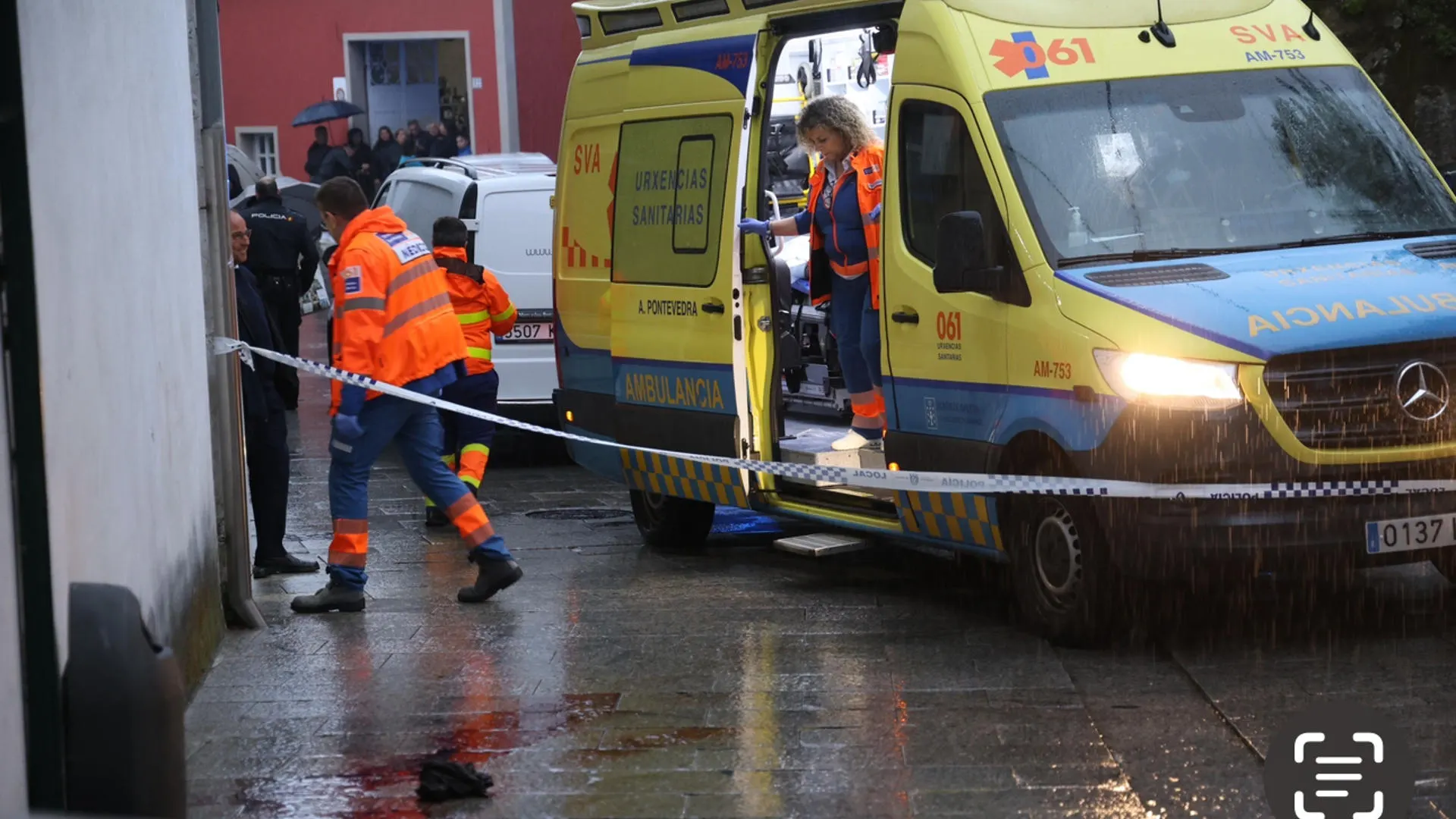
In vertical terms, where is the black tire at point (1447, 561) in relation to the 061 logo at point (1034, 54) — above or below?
below

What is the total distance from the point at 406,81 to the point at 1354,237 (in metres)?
29.0

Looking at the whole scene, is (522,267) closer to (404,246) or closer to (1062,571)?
(404,246)

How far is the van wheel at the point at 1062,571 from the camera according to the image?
285 inches

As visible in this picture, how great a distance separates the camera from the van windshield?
24.9 feet

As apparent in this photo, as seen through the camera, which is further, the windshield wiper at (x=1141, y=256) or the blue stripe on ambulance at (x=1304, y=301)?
the windshield wiper at (x=1141, y=256)

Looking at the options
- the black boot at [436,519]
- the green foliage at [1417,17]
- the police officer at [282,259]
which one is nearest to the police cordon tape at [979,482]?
the black boot at [436,519]

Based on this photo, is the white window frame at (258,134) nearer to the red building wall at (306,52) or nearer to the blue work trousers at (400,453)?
the red building wall at (306,52)

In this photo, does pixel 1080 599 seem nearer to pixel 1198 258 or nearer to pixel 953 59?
pixel 1198 258

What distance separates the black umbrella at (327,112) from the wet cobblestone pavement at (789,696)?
73.3ft

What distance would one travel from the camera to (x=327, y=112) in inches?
1239

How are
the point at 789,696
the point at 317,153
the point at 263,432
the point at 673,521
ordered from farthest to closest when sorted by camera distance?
the point at 317,153 < the point at 673,521 < the point at 263,432 < the point at 789,696

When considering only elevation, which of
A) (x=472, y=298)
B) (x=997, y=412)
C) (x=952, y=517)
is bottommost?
(x=952, y=517)

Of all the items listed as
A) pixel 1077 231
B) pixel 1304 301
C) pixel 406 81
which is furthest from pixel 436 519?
pixel 406 81

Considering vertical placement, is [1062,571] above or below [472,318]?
below
